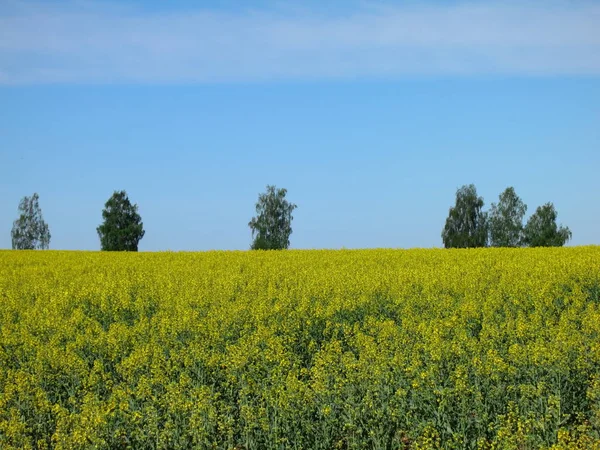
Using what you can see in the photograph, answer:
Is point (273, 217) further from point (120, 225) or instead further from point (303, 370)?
point (303, 370)

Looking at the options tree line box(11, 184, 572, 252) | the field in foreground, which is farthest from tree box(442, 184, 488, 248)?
the field in foreground

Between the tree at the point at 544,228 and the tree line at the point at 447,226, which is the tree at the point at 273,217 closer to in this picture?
the tree line at the point at 447,226

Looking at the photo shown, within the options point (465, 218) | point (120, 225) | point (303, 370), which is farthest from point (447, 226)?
point (303, 370)

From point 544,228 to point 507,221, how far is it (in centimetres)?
530

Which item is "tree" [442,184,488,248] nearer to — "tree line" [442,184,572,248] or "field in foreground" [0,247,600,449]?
"tree line" [442,184,572,248]

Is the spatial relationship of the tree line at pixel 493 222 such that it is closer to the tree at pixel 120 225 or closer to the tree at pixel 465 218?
the tree at pixel 465 218

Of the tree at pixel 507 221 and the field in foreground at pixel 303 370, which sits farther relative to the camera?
the tree at pixel 507 221

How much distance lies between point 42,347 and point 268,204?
8537 centimetres

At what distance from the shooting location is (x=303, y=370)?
1266 cm

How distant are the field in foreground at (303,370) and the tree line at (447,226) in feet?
224

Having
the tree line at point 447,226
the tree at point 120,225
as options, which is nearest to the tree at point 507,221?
the tree line at point 447,226

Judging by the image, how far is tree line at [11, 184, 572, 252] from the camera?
92125 millimetres

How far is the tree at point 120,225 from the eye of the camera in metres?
91.8

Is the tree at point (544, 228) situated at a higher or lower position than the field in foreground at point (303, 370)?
higher
